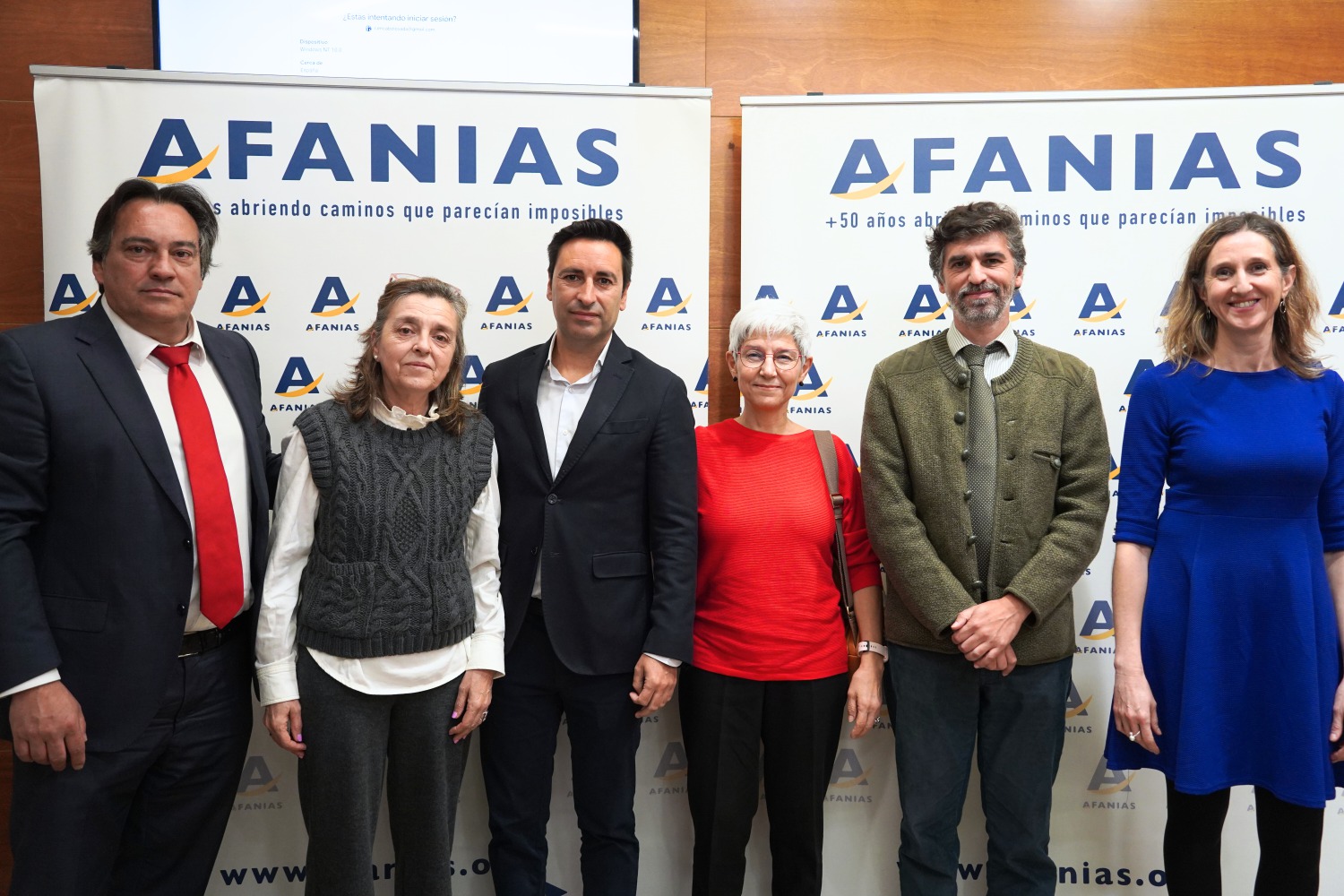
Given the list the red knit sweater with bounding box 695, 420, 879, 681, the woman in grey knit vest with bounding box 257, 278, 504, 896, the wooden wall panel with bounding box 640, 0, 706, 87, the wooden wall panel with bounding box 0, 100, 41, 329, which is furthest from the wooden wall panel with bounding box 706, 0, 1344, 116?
the wooden wall panel with bounding box 0, 100, 41, 329

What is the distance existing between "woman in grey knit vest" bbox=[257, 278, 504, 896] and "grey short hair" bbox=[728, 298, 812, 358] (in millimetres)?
761

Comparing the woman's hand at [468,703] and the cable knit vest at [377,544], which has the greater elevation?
the cable knit vest at [377,544]

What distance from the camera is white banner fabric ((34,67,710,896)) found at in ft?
8.73

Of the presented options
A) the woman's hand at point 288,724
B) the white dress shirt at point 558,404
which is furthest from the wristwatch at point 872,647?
the woman's hand at point 288,724

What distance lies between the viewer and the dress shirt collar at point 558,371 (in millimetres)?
2264

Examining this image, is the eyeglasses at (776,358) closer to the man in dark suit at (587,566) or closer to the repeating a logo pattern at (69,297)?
the man in dark suit at (587,566)

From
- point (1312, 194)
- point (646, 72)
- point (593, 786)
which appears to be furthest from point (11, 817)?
point (1312, 194)

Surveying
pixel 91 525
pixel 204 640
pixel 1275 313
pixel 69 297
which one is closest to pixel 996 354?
pixel 1275 313

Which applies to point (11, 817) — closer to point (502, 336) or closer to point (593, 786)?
point (593, 786)

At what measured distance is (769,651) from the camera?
2168mm

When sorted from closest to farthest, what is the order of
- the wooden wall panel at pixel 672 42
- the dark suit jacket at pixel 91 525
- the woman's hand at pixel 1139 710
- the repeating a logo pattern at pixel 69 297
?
the dark suit jacket at pixel 91 525 → the woman's hand at pixel 1139 710 → the repeating a logo pattern at pixel 69 297 → the wooden wall panel at pixel 672 42

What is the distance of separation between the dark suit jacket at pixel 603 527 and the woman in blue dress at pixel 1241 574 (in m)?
A: 1.10

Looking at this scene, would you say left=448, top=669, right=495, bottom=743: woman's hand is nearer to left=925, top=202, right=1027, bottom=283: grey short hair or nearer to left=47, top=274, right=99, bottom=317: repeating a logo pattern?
left=925, top=202, right=1027, bottom=283: grey short hair

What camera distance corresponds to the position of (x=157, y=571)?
1.81 meters
